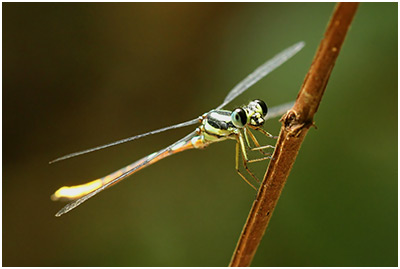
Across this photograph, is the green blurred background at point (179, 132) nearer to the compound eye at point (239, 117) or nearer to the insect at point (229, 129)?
the insect at point (229, 129)

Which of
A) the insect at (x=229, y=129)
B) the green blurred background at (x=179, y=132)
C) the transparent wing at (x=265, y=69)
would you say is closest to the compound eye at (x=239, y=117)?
the insect at (x=229, y=129)

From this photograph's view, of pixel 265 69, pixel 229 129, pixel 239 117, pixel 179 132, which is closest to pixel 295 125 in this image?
pixel 239 117

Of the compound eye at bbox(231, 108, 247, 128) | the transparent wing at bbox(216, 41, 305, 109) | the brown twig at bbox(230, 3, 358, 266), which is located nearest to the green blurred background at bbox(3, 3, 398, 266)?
the transparent wing at bbox(216, 41, 305, 109)

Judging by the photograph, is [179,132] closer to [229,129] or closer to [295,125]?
[229,129]

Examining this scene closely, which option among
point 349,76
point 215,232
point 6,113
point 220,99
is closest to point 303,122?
point 349,76

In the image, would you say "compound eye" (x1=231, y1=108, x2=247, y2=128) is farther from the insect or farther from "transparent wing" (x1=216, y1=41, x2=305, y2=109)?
"transparent wing" (x1=216, y1=41, x2=305, y2=109)

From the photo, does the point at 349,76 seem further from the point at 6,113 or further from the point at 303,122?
the point at 6,113
